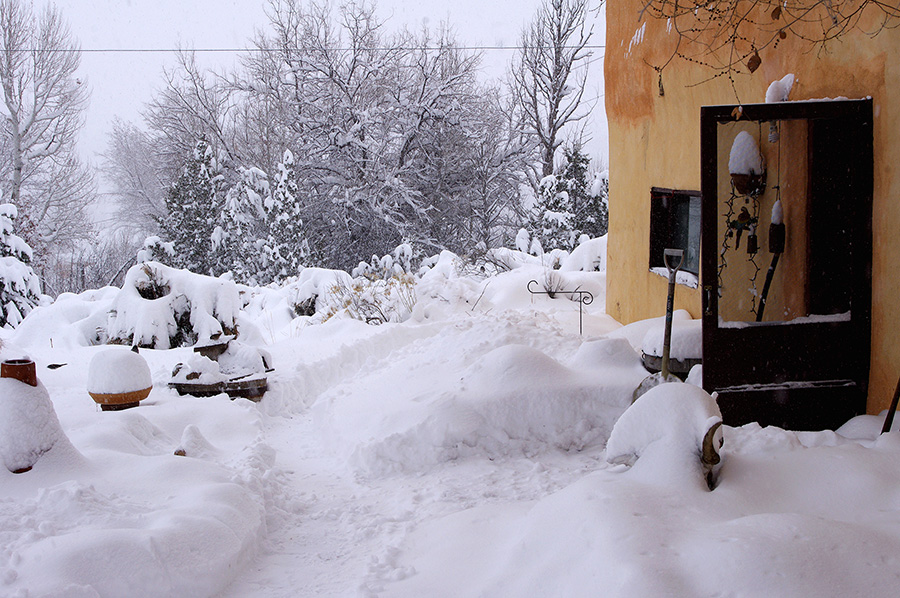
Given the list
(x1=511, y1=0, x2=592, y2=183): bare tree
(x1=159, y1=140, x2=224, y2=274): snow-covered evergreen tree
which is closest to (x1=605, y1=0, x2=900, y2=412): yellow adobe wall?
(x1=159, y1=140, x2=224, y2=274): snow-covered evergreen tree

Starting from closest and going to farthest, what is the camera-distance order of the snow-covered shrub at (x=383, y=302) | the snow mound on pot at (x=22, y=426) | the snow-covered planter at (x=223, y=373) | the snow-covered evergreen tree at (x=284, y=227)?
the snow mound on pot at (x=22, y=426) < the snow-covered planter at (x=223, y=373) < the snow-covered shrub at (x=383, y=302) < the snow-covered evergreen tree at (x=284, y=227)

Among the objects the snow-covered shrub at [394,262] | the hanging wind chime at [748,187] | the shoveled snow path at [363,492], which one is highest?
the hanging wind chime at [748,187]

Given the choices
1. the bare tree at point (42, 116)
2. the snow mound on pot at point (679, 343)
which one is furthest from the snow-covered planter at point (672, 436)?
the bare tree at point (42, 116)

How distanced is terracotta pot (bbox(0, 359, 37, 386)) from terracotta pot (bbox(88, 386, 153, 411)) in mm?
2077

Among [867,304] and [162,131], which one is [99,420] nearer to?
[867,304]

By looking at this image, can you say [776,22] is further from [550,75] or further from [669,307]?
[550,75]

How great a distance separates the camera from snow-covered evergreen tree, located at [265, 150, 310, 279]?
744 inches

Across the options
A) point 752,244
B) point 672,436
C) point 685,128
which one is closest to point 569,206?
point 685,128

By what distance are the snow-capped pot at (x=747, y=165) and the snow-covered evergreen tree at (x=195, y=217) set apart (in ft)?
55.8

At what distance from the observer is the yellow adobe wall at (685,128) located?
14.0 ft

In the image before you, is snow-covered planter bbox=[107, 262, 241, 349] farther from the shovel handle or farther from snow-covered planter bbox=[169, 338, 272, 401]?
the shovel handle

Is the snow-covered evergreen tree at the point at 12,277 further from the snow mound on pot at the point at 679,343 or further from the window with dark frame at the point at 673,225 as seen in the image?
the snow mound on pot at the point at 679,343

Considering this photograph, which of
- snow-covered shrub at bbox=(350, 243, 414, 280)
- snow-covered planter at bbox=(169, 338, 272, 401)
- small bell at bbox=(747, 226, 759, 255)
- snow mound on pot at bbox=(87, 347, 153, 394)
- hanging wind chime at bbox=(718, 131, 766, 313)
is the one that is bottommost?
snow-covered planter at bbox=(169, 338, 272, 401)

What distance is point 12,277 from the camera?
1307 cm
